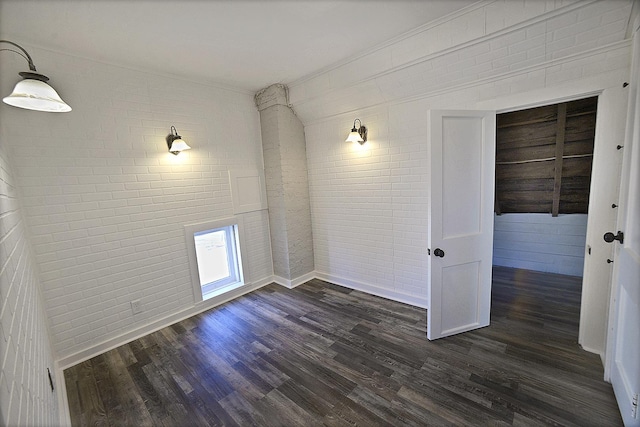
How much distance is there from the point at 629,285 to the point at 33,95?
372cm

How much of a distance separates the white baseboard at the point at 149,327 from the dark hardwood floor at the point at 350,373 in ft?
0.27

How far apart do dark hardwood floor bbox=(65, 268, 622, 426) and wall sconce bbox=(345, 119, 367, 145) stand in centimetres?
203

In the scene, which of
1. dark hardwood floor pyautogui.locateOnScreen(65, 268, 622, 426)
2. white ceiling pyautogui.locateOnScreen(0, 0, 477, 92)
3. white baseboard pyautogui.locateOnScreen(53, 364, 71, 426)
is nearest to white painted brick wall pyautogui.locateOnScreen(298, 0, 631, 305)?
white ceiling pyautogui.locateOnScreen(0, 0, 477, 92)

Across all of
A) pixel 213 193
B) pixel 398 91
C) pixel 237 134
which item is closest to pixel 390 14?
pixel 398 91

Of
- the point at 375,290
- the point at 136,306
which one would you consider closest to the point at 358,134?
the point at 375,290

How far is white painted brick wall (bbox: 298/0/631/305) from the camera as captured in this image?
1921 mm

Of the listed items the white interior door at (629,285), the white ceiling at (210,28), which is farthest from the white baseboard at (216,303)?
the white ceiling at (210,28)

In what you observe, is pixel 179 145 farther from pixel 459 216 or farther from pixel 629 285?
pixel 629 285

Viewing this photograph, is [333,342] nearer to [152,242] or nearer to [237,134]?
[152,242]

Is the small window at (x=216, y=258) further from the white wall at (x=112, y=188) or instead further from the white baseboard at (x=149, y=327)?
the white wall at (x=112, y=188)

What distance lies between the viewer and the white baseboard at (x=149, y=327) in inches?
96.2

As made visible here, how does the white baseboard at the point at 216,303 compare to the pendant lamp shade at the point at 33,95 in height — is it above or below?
below

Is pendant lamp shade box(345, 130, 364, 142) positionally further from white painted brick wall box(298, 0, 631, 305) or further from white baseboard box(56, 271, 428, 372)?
white baseboard box(56, 271, 428, 372)

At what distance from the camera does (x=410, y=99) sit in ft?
9.36
